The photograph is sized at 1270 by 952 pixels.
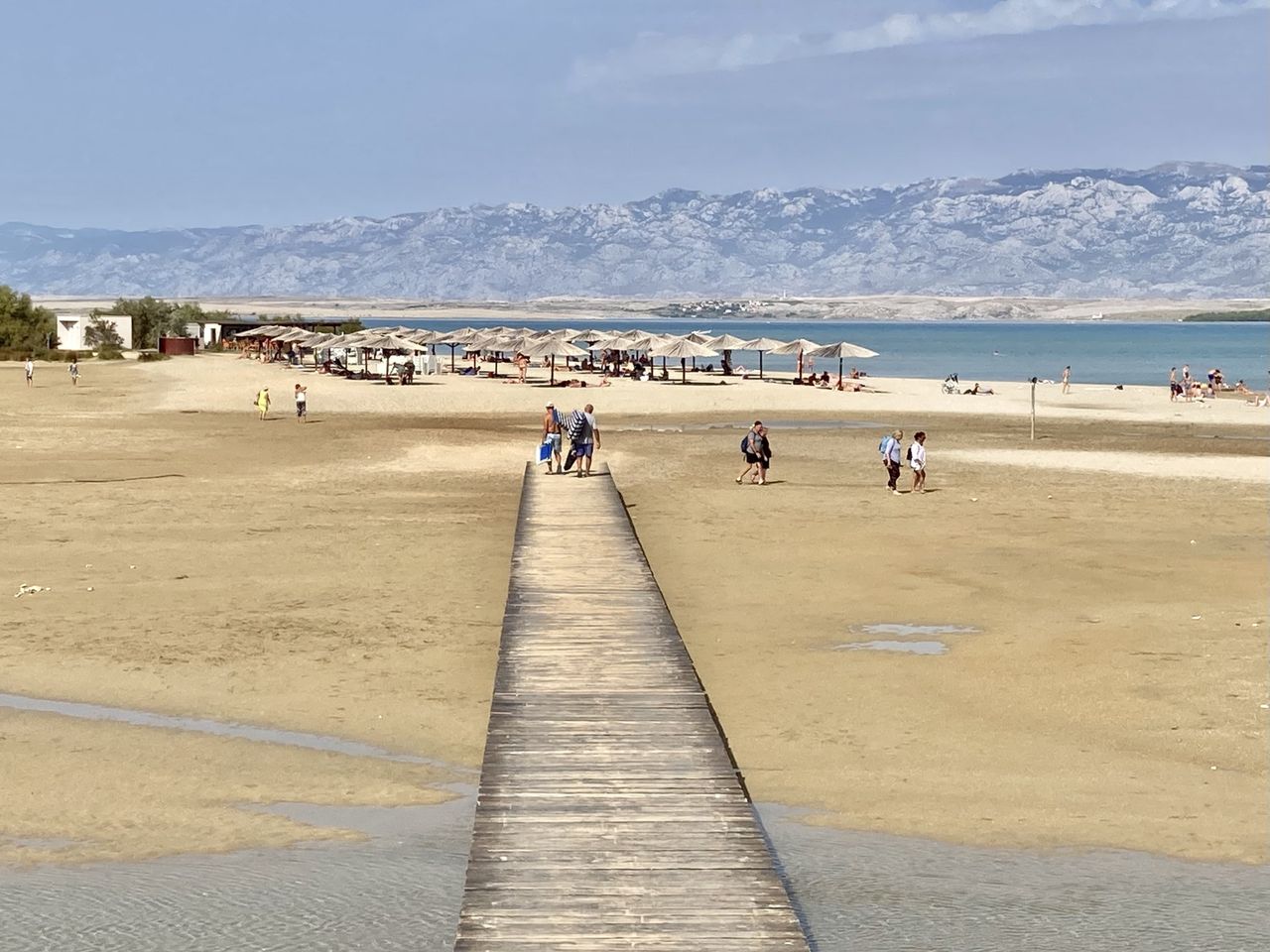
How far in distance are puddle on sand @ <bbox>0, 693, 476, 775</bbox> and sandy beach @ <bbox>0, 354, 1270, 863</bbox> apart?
151 mm

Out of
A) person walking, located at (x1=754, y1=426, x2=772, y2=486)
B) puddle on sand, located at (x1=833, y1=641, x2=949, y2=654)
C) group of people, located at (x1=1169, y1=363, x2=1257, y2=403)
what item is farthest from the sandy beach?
group of people, located at (x1=1169, y1=363, x2=1257, y2=403)

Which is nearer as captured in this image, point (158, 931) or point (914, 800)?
point (158, 931)

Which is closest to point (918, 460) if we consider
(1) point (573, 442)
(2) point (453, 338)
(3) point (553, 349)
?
(1) point (573, 442)

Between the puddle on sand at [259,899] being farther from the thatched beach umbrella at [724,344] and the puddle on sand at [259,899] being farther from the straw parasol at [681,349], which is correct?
the thatched beach umbrella at [724,344]

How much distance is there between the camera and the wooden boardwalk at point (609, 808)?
25.6ft

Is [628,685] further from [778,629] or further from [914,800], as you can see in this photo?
[778,629]

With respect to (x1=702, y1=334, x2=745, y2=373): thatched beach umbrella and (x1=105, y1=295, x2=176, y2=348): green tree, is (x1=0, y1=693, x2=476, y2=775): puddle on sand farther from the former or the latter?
(x1=105, y1=295, x2=176, y2=348): green tree

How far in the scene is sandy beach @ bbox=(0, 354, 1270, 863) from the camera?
1090 cm

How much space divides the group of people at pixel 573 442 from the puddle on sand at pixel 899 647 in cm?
1167

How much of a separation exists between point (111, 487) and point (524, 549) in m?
11.6

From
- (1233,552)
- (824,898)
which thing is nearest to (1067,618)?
(1233,552)

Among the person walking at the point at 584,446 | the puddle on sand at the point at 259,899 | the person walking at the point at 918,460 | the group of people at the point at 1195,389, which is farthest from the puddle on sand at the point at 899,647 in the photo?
the group of people at the point at 1195,389

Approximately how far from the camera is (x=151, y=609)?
16562 millimetres

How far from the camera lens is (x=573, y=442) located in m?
27.2
